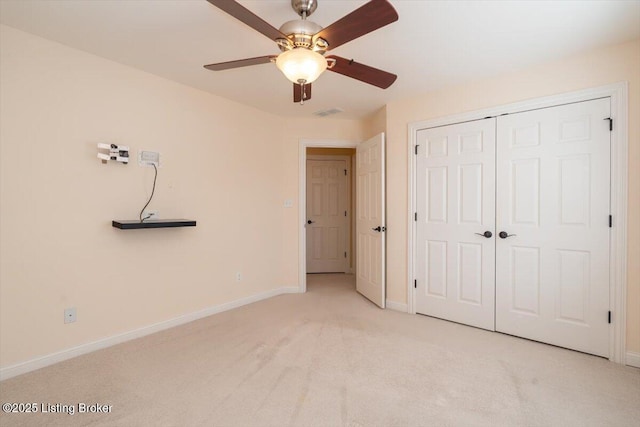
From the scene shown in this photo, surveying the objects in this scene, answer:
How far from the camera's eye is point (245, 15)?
1392mm

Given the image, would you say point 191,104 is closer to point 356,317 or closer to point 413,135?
point 413,135

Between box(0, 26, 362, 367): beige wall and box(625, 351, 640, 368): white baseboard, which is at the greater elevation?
box(0, 26, 362, 367): beige wall

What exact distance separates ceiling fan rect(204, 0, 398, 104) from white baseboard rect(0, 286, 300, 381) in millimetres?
2442

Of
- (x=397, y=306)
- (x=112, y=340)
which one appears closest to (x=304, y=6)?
(x=112, y=340)

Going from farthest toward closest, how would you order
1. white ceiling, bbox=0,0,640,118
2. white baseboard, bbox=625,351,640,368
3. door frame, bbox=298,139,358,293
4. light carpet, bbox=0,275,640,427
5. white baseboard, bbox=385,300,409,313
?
1. door frame, bbox=298,139,358,293
2. white baseboard, bbox=385,300,409,313
3. white baseboard, bbox=625,351,640,368
4. white ceiling, bbox=0,0,640,118
5. light carpet, bbox=0,275,640,427

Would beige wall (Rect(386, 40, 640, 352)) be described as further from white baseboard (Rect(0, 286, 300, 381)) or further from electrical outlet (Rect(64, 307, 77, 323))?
electrical outlet (Rect(64, 307, 77, 323))

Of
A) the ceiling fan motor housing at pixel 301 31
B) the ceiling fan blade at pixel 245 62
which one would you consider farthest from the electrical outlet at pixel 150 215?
the ceiling fan motor housing at pixel 301 31

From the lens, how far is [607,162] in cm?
244

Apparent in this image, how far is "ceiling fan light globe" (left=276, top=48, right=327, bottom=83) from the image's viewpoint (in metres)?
1.58

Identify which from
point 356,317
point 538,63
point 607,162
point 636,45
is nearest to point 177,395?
point 356,317

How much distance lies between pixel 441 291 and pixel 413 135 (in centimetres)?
177

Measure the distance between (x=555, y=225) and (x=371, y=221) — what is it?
1881mm

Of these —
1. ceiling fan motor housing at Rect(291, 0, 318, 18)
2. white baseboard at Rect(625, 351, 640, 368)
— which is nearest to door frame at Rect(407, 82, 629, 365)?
white baseboard at Rect(625, 351, 640, 368)

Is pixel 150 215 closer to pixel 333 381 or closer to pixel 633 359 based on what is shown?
pixel 333 381
